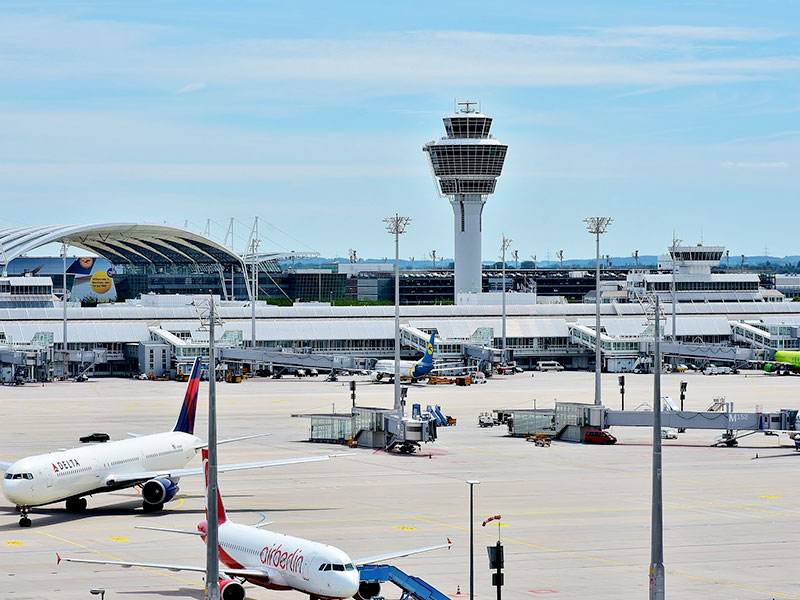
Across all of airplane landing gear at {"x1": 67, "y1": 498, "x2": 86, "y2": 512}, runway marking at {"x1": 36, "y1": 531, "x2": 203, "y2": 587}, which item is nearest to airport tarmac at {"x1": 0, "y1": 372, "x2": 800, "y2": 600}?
runway marking at {"x1": 36, "y1": 531, "x2": 203, "y2": 587}

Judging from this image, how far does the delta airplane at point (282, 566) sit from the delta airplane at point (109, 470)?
510 inches

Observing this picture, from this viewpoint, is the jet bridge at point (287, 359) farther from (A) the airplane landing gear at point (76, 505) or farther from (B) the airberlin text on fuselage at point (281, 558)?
(B) the airberlin text on fuselage at point (281, 558)

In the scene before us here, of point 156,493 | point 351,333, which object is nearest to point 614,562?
point 156,493

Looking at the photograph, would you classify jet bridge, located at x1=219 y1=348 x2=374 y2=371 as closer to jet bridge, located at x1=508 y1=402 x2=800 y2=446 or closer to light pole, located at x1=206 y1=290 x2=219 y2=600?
jet bridge, located at x1=508 y1=402 x2=800 y2=446

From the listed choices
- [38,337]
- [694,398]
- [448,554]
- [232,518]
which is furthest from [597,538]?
[38,337]

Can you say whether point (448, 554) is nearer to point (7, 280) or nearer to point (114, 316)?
point (114, 316)

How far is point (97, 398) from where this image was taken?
115438 mm

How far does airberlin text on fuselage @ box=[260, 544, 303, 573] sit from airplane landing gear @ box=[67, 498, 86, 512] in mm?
19428

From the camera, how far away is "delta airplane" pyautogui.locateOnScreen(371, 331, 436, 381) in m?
128

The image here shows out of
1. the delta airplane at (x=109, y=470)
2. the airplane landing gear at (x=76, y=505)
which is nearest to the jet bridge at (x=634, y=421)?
the delta airplane at (x=109, y=470)

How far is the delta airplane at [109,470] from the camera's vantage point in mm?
51000

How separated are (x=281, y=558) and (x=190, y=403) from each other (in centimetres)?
2365

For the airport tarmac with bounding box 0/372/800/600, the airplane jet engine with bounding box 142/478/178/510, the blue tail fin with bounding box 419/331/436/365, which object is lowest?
the airport tarmac with bounding box 0/372/800/600

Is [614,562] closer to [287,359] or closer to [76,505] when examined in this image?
[76,505]
